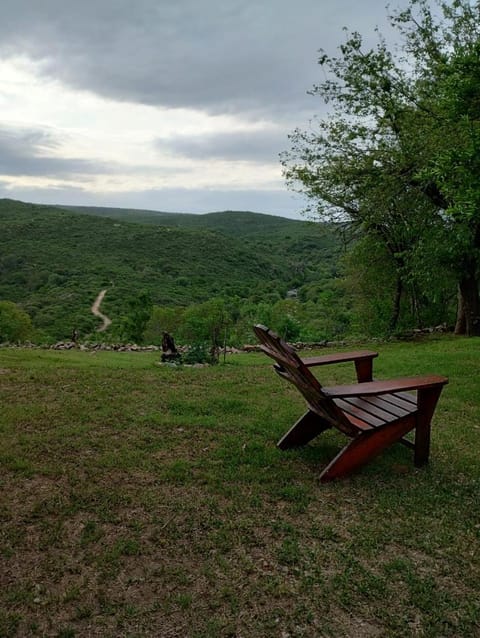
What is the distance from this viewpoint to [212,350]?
8.82 m

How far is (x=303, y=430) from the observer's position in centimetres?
407

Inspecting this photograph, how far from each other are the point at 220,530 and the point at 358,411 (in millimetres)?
1488

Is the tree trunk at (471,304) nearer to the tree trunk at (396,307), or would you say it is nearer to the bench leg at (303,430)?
the tree trunk at (396,307)

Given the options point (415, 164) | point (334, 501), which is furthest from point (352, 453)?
point (415, 164)

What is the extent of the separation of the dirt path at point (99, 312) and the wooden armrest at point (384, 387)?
31354mm

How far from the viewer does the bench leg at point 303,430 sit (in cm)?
404

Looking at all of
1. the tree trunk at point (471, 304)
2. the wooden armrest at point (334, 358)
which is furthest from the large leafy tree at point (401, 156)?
the wooden armrest at point (334, 358)

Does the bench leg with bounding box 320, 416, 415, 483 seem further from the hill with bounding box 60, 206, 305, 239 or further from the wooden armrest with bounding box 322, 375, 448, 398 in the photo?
the hill with bounding box 60, 206, 305, 239

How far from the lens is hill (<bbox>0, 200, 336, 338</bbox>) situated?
39938 mm

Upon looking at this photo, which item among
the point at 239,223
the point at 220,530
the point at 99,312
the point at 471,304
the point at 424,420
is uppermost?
the point at 239,223

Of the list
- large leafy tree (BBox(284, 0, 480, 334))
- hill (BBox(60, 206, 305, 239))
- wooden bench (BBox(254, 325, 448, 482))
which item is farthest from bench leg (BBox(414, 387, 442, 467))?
hill (BBox(60, 206, 305, 239))

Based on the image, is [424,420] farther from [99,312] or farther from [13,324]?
[99,312]

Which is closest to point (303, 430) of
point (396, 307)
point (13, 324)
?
point (396, 307)

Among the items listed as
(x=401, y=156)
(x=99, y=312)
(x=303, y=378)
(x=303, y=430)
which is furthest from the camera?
(x=99, y=312)
